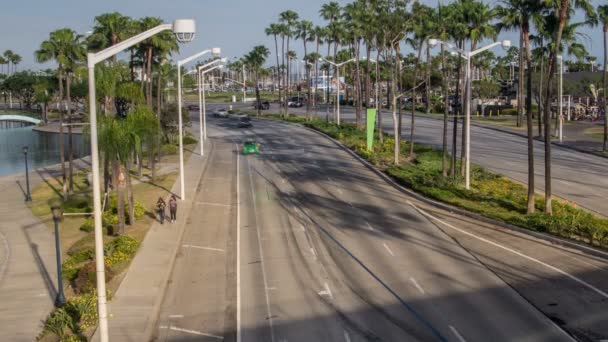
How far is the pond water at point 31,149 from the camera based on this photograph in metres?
88.4

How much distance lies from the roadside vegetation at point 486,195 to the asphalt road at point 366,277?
137 centimetres

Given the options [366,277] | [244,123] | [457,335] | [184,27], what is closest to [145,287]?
[366,277]

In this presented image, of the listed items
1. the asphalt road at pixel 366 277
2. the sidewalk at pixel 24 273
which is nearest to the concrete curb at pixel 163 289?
the asphalt road at pixel 366 277

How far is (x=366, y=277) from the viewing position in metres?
27.4

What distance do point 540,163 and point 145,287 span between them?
137 feet

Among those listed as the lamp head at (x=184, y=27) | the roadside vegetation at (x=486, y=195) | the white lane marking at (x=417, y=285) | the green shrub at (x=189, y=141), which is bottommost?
the white lane marking at (x=417, y=285)

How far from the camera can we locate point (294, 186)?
5006cm

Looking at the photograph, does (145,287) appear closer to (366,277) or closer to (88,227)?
(366,277)

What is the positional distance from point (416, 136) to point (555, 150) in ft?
56.8

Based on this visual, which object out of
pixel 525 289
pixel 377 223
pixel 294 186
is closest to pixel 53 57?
pixel 294 186

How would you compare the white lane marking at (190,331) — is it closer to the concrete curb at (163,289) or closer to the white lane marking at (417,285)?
the concrete curb at (163,289)

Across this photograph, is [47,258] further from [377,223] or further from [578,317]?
[578,317]

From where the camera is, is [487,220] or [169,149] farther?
[169,149]

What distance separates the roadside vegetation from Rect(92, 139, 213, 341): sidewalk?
16.1m
